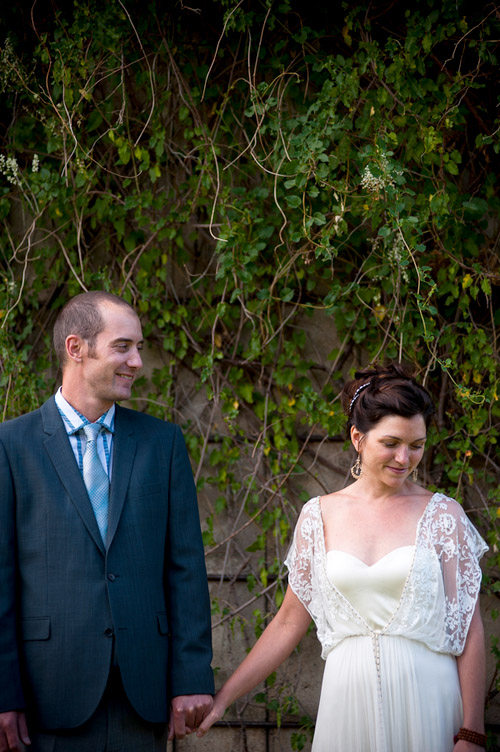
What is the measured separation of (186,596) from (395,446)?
0.72m

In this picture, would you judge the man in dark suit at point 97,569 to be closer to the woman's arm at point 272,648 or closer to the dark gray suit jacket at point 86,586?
the dark gray suit jacket at point 86,586

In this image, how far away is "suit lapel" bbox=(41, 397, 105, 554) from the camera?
219cm

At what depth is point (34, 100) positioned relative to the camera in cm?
318

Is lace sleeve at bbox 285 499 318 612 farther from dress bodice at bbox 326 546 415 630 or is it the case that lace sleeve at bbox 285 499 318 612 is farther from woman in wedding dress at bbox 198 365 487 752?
dress bodice at bbox 326 546 415 630

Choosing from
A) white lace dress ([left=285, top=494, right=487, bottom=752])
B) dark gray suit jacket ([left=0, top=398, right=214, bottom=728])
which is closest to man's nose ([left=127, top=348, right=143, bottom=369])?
dark gray suit jacket ([left=0, top=398, right=214, bottom=728])

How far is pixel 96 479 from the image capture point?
2.27 meters

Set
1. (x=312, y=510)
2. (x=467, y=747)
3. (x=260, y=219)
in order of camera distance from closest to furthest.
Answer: (x=467, y=747) → (x=312, y=510) → (x=260, y=219)

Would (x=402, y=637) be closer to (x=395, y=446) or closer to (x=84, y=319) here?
(x=395, y=446)

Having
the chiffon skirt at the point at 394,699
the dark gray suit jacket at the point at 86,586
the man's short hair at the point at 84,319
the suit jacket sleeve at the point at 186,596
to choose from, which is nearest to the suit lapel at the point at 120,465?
the dark gray suit jacket at the point at 86,586

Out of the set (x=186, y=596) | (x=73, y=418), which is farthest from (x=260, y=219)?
(x=186, y=596)

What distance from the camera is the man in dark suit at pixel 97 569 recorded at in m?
2.13

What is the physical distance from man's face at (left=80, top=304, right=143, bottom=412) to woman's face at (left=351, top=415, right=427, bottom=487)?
2.32ft

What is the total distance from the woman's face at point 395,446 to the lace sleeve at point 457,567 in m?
0.16

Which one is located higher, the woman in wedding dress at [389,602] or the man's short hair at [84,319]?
the man's short hair at [84,319]
